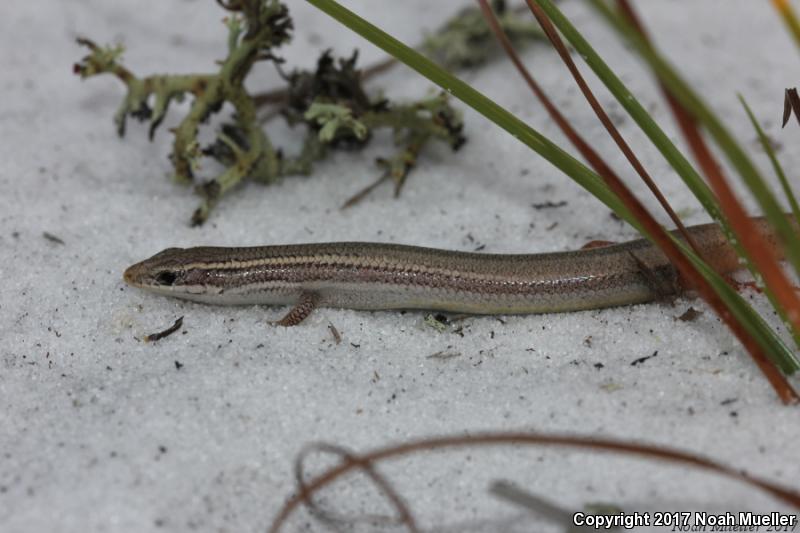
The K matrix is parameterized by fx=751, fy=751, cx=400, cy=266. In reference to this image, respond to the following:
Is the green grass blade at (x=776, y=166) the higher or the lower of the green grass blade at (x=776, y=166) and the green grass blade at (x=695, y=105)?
the higher

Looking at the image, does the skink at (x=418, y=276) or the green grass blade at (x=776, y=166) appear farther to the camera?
the skink at (x=418, y=276)

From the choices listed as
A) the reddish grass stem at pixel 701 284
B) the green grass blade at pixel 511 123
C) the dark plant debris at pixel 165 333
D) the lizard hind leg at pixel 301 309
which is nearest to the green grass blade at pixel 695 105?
the reddish grass stem at pixel 701 284

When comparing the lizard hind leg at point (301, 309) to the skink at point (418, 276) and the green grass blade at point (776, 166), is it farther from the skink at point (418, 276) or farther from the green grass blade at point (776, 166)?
the green grass blade at point (776, 166)

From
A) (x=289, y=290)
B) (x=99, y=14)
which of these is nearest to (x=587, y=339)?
(x=289, y=290)

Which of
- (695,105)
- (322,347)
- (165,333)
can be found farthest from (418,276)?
(695,105)

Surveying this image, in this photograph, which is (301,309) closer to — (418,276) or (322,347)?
(322,347)

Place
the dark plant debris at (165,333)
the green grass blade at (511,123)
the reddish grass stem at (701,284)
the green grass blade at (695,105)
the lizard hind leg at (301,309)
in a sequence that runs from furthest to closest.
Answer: the lizard hind leg at (301,309)
the dark plant debris at (165,333)
the green grass blade at (511,123)
the reddish grass stem at (701,284)
the green grass blade at (695,105)

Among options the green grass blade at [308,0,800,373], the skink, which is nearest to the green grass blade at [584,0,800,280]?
the green grass blade at [308,0,800,373]

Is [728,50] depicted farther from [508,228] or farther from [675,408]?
[675,408]
